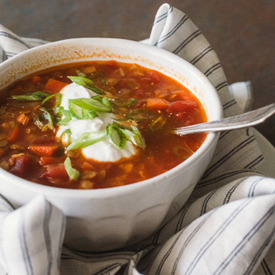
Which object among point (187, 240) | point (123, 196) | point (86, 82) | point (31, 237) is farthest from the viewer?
point (86, 82)

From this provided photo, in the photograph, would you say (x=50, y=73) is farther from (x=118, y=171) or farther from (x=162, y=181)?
(x=162, y=181)

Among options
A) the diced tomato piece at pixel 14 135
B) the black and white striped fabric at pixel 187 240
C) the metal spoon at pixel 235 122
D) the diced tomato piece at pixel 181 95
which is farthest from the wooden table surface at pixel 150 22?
the diced tomato piece at pixel 14 135

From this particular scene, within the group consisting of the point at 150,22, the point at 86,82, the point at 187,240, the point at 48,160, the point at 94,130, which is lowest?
the point at 187,240

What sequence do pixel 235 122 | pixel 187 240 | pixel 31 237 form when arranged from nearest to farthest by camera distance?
pixel 31 237 < pixel 187 240 < pixel 235 122

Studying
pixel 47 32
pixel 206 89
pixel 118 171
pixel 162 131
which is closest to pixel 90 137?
pixel 118 171

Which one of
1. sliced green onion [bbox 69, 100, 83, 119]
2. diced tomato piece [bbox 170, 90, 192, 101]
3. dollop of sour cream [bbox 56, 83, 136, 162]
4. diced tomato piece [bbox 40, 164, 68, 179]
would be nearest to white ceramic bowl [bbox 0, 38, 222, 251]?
diced tomato piece [bbox 170, 90, 192, 101]

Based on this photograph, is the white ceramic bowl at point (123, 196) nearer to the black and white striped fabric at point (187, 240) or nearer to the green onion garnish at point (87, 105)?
the black and white striped fabric at point (187, 240)

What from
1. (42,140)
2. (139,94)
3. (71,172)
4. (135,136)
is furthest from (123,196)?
(139,94)

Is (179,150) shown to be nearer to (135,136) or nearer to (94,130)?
(135,136)
